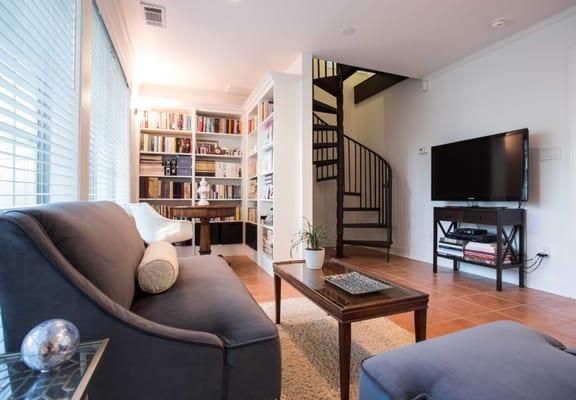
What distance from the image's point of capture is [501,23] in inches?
113

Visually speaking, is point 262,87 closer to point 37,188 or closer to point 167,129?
point 167,129

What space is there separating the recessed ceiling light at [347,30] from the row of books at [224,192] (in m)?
2.67

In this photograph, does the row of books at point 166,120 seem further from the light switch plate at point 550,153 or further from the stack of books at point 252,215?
the light switch plate at point 550,153

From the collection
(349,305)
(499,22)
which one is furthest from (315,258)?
(499,22)

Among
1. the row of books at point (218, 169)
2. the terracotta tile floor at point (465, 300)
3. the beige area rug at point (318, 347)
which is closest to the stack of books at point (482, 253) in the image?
the terracotta tile floor at point (465, 300)

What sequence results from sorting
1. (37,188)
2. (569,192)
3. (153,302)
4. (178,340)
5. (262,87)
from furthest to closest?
1. (262,87)
2. (569,192)
3. (37,188)
4. (153,302)
5. (178,340)

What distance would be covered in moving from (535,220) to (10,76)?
3943 mm

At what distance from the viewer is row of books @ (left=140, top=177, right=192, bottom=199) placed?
430 centimetres

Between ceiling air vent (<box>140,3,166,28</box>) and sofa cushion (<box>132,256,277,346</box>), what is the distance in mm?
2451

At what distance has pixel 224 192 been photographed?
4680mm

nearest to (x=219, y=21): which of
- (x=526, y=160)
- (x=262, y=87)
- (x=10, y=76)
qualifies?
(x=262, y=87)

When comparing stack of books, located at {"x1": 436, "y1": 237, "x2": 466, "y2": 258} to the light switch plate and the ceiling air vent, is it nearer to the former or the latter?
the light switch plate

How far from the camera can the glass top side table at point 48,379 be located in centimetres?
53

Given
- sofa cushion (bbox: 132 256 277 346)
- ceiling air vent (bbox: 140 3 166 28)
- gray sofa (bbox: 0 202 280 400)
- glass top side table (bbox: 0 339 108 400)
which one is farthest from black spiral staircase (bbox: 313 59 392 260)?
glass top side table (bbox: 0 339 108 400)
